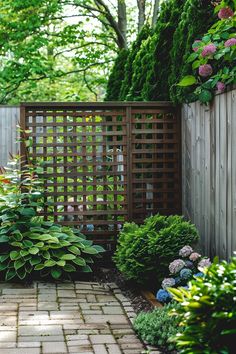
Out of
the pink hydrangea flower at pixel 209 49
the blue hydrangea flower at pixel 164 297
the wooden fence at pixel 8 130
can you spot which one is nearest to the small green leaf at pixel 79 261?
the blue hydrangea flower at pixel 164 297

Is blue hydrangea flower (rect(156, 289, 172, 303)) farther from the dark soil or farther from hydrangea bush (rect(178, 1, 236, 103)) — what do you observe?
hydrangea bush (rect(178, 1, 236, 103))

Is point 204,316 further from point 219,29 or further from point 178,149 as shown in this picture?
point 178,149

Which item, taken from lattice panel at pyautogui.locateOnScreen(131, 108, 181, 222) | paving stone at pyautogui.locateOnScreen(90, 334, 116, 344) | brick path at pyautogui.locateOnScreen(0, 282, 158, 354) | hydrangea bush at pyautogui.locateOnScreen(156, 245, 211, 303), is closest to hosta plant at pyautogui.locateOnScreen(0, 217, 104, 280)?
brick path at pyautogui.locateOnScreen(0, 282, 158, 354)

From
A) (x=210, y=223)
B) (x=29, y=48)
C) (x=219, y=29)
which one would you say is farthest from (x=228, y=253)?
(x=29, y=48)

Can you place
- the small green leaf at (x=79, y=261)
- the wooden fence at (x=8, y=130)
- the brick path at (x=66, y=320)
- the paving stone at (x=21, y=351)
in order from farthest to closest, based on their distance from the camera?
the wooden fence at (x=8, y=130) → the small green leaf at (x=79, y=261) → the brick path at (x=66, y=320) → the paving stone at (x=21, y=351)

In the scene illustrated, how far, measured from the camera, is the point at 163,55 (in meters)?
6.29

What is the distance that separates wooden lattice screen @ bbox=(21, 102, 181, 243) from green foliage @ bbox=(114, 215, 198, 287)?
1.02 meters

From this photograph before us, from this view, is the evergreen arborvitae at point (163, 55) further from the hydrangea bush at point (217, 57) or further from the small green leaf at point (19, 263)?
A: the small green leaf at point (19, 263)

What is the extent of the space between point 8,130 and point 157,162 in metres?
5.62

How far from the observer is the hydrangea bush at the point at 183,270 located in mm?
4488

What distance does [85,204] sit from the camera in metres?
6.14

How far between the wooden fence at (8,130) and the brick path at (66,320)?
6248mm

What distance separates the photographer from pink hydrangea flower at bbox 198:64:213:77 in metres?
4.79

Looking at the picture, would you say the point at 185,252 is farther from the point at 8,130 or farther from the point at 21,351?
the point at 8,130
